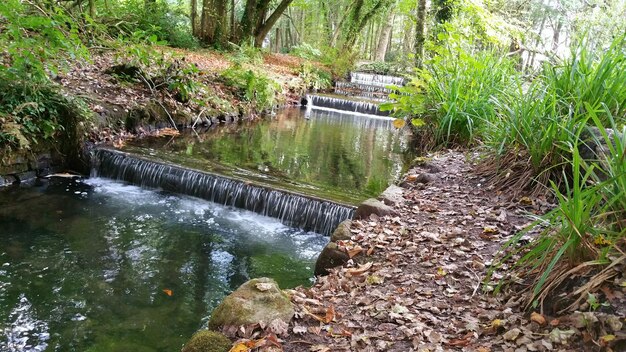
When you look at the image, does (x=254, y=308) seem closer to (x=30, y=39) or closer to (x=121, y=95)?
(x=30, y=39)

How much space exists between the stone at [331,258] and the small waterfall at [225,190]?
1.79m

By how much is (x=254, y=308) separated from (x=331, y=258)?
1194mm

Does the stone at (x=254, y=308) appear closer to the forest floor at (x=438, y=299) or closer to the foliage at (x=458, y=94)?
the forest floor at (x=438, y=299)

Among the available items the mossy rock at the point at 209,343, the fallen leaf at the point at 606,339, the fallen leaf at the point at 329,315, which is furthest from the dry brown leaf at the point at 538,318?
the mossy rock at the point at 209,343

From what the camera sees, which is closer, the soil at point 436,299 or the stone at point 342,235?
the soil at point 436,299

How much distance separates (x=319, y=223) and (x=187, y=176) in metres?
2.35

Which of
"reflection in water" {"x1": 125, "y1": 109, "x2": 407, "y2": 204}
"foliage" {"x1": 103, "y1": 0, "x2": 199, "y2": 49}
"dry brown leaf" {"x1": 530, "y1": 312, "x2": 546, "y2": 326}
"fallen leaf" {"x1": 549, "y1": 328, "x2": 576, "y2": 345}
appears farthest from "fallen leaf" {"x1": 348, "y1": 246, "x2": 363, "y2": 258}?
"foliage" {"x1": 103, "y1": 0, "x2": 199, "y2": 49}

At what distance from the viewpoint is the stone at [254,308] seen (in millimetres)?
2859

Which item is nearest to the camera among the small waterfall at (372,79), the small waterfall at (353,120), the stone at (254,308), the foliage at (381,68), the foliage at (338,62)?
the stone at (254,308)

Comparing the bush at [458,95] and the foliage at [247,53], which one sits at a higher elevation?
the foliage at [247,53]

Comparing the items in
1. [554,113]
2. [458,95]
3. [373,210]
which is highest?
[458,95]

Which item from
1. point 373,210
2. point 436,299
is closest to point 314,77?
point 373,210

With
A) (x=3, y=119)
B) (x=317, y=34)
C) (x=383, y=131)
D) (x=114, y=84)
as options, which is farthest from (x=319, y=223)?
(x=317, y=34)

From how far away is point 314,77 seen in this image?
62.8 ft
